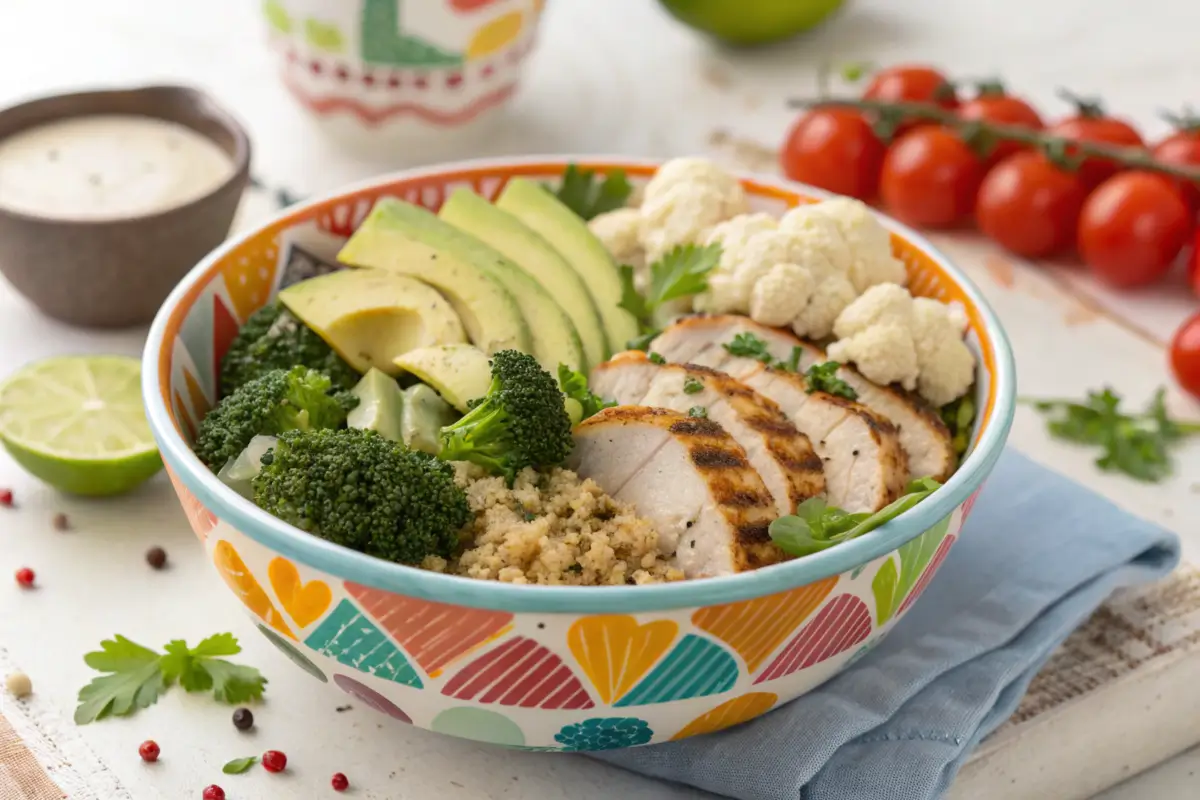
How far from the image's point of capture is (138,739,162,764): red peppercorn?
236cm

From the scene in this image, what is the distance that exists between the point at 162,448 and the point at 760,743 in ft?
3.79

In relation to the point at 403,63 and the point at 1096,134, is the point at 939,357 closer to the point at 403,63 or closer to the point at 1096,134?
the point at 1096,134

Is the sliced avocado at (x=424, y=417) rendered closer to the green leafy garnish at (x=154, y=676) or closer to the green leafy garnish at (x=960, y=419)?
the green leafy garnish at (x=154, y=676)

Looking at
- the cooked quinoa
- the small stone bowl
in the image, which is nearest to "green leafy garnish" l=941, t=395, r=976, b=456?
the cooked quinoa

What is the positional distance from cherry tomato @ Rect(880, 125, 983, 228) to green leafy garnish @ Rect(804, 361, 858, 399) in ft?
5.67

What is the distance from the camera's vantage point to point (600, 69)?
16.8 ft

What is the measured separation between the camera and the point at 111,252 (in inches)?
131

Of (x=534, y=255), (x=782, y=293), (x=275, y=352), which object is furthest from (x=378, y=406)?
(x=782, y=293)

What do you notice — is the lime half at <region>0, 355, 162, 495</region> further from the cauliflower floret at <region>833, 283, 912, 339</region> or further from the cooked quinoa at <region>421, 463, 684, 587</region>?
the cauliflower floret at <region>833, 283, 912, 339</region>

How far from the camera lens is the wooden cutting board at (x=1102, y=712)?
2480 mm

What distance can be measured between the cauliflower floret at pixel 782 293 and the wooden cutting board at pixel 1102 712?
2.91 feet

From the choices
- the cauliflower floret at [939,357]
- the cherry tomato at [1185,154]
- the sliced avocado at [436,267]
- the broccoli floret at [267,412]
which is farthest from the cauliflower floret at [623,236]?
the cherry tomato at [1185,154]

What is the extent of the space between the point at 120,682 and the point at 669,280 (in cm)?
139

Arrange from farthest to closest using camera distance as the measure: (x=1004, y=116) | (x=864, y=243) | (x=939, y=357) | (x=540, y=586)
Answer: (x=1004, y=116) < (x=864, y=243) < (x=939, y=357) < (x=540, y=586)
